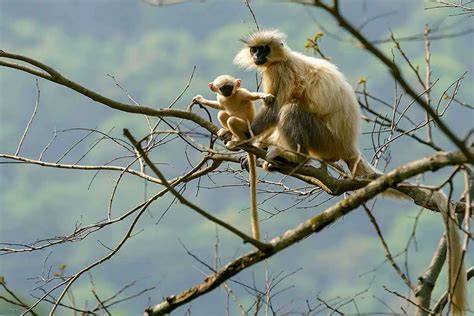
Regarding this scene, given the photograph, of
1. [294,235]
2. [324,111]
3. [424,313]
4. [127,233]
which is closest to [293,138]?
[324,111]

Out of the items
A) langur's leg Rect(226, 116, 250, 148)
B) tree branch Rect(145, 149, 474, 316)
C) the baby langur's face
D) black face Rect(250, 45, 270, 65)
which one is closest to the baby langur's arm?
the baby langur's face

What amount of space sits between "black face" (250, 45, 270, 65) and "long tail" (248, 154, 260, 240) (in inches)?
43.0

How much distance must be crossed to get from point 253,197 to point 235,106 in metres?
0.87

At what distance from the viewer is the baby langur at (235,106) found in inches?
236

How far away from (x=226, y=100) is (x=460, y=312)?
2.72 metres

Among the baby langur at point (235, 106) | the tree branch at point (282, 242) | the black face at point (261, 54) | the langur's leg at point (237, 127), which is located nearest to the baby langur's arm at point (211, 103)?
the baby langur at point (235, 106)

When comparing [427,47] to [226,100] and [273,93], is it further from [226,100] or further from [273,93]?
[226,100]

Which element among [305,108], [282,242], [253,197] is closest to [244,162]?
[253,197]

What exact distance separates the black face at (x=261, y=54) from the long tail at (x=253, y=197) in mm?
1092

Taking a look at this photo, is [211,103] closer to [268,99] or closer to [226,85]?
[226,85]

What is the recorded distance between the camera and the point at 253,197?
5820mm

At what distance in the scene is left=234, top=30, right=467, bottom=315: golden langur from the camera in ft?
20.5

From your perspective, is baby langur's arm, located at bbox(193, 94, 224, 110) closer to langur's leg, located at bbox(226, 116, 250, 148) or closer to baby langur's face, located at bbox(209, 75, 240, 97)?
baby langur's face, located at bbox(209, 75, 240, 97)

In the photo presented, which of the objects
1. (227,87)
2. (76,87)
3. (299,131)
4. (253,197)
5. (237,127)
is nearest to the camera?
(76,87)
